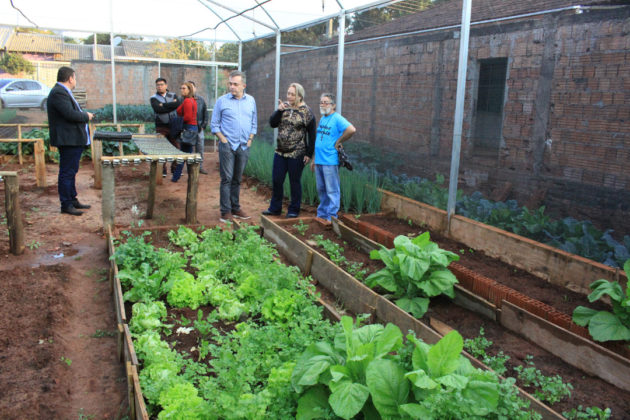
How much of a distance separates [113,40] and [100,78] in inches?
48.9

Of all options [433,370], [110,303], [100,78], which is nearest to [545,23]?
[433,370]

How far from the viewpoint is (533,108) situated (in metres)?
5.12

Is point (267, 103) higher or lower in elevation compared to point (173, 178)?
higher

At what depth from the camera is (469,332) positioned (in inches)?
135

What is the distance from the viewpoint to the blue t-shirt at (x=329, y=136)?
5845 mm

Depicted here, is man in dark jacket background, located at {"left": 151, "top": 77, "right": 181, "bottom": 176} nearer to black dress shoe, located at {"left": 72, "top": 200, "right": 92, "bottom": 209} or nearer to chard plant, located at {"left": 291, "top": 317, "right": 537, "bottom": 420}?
black dress shoe, located at {"left": 72, "top": 200, "right": 92, "bottom": 209}

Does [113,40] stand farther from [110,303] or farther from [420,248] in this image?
[420,248]

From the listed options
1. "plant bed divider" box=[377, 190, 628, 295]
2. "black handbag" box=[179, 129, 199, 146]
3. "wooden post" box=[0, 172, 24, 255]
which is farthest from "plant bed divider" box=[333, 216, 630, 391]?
"black handbag" box=[179, 129, 199, 146]

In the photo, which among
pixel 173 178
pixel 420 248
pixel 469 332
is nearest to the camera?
pixel 469 332

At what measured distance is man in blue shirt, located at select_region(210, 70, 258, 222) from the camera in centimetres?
615

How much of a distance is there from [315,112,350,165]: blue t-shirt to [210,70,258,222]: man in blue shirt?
3.02 feet

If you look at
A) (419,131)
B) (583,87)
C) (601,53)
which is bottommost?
(419,131)

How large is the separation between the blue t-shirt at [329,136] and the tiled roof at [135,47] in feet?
28.0

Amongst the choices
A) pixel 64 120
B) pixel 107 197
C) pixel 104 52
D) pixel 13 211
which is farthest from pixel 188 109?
pixel 104 52
